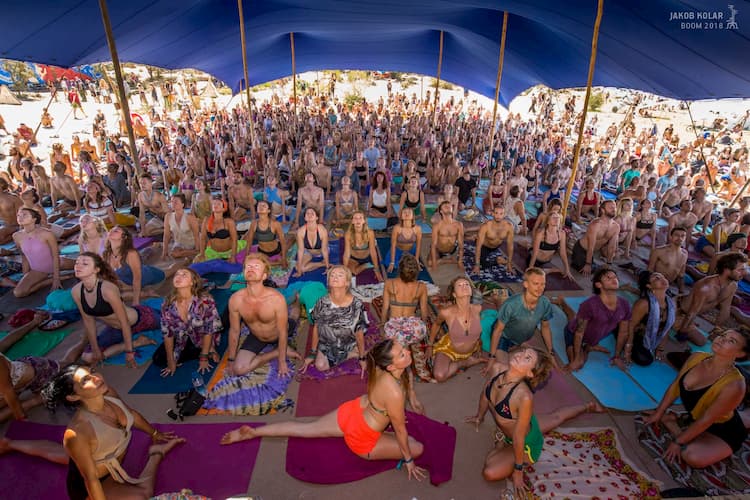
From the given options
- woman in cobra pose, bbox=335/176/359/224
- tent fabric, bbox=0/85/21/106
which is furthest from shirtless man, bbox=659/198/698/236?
tent fabric, bbox=0/85/21/106

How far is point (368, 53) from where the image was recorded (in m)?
15.1

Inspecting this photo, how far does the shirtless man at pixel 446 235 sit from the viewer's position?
6.34m

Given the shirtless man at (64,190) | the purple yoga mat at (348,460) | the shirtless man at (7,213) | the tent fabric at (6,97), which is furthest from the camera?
the tent fabric at (6,97)

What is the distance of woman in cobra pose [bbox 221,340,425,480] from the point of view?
2.79m

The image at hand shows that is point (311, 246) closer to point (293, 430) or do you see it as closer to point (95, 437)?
point (293, 430)

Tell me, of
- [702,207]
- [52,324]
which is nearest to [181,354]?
[52,324]

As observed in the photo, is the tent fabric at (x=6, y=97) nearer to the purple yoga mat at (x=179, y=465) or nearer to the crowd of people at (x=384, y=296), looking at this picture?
the crowd of people at (x=384, y=296)

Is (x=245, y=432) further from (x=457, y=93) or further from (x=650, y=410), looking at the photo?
(x=457, y=93)

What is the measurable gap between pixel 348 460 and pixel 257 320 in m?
1.72

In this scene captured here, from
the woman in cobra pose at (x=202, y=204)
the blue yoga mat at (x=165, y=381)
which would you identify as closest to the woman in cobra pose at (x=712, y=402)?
the blue yoga mat at (x=165, y=381)

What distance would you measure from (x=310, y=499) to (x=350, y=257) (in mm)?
3864

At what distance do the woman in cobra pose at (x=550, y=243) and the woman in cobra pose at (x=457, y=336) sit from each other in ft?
8.61

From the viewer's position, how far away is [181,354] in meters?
4.25

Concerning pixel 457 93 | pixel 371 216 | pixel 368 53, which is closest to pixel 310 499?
pixel 371 216
